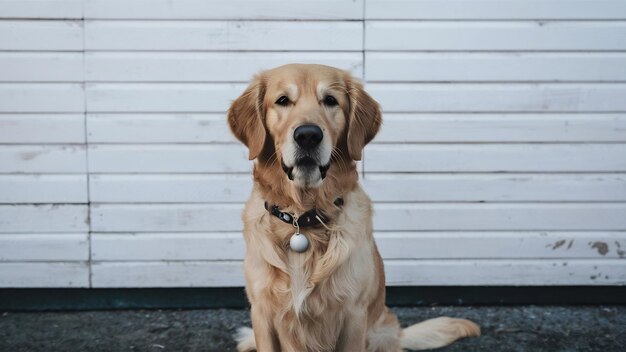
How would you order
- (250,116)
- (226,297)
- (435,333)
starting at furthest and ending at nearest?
1. (226,297)
2. (435,333)
3. (250,116)

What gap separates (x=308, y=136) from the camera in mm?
2877

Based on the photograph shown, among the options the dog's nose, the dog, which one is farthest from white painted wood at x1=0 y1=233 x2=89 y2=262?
the dog's nose

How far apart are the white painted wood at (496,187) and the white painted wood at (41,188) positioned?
5.81ft

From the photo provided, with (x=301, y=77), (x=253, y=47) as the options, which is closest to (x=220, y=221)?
(x=253, y=47)

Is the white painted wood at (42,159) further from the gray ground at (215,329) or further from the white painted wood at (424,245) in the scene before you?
the gray ground at (215,329)

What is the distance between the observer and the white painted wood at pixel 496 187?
4.52 metres

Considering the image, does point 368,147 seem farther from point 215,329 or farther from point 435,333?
point 215,329

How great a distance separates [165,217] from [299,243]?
5.46ft

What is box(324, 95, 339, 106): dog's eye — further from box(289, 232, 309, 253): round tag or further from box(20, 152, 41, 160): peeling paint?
box(20, 152, 41, 160): peeling paint

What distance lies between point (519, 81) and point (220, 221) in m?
2.03

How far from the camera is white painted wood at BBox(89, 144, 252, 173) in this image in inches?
175

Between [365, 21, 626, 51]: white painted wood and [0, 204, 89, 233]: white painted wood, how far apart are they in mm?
2073

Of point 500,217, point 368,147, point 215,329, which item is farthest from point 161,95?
point 500,217

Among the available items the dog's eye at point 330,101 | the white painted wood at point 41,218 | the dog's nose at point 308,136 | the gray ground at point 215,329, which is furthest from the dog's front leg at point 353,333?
the white painted wood at point 41,218
